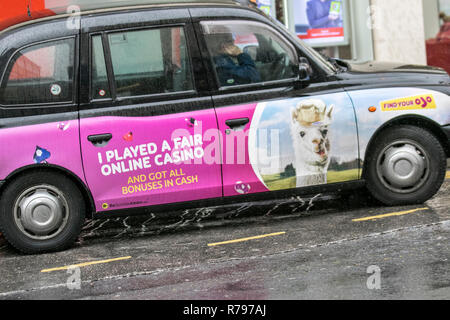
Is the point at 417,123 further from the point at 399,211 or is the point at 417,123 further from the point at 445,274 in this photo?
the point at 445,274

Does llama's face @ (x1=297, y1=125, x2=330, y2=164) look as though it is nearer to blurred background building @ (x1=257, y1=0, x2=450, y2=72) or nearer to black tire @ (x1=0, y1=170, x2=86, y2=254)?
black tire @ (x1=0, y1=170, x2=86, y2=254)

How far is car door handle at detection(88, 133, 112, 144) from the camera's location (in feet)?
23.4

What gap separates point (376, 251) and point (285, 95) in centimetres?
172

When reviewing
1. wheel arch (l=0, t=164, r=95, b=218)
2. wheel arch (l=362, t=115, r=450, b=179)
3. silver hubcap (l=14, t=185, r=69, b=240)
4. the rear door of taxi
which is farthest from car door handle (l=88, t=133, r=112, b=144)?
wheel arch (l=362, t=115, r=450, b=179)

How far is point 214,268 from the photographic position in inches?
248

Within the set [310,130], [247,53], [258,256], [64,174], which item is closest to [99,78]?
[64,174]

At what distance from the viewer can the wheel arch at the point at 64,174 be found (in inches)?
279

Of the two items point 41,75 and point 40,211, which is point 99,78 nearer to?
point 41,75

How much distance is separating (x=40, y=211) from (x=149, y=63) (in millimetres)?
1528

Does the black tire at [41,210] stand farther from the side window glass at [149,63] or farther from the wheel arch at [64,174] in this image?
the side window glass at [149,63]

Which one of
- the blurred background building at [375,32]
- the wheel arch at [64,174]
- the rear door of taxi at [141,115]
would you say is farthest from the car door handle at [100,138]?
the blurred background building at [375,32]

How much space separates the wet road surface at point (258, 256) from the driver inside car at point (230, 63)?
131 cm

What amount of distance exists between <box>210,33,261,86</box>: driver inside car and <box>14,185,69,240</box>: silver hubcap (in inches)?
67.4

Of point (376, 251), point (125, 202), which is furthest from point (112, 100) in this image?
point (376, 251)
